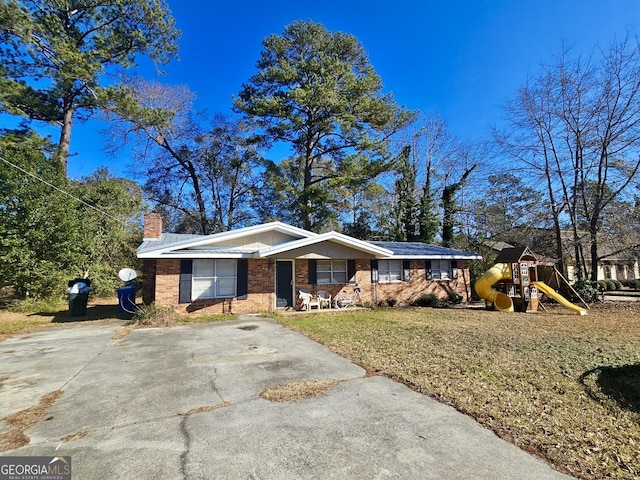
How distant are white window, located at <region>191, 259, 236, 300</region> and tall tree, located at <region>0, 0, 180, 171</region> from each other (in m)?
9.58

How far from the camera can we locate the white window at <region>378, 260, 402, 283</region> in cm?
1514

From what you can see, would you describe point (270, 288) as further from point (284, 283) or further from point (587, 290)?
point (587, 290)

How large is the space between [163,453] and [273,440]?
102 centimetres

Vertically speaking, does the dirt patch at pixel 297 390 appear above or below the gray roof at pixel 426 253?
below

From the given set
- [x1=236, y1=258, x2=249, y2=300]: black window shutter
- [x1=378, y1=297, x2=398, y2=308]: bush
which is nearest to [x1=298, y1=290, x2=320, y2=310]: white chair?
[x1=236, y1=258, x2=249, y2=300]: black window shutter

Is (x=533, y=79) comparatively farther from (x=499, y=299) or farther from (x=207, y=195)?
(x=207, y=195)

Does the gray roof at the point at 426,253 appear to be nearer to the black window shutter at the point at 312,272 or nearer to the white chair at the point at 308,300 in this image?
the black window shutter at the point at 312,272

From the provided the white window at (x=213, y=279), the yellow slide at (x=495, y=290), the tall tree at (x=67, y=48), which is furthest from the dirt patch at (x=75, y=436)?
the tall tree at (x=67, y=48)

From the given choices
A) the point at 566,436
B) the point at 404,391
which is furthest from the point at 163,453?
the point at 566,436

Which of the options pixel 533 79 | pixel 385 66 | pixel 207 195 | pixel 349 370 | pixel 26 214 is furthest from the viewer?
pixel 207 195

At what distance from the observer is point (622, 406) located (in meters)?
3.89

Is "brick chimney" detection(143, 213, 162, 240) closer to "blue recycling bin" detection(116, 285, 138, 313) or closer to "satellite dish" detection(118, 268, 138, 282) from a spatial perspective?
"satellite dish" detection(118, 268, 138, 282)

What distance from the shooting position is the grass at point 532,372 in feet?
10.2

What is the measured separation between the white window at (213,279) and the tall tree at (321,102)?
9915 millimetres
